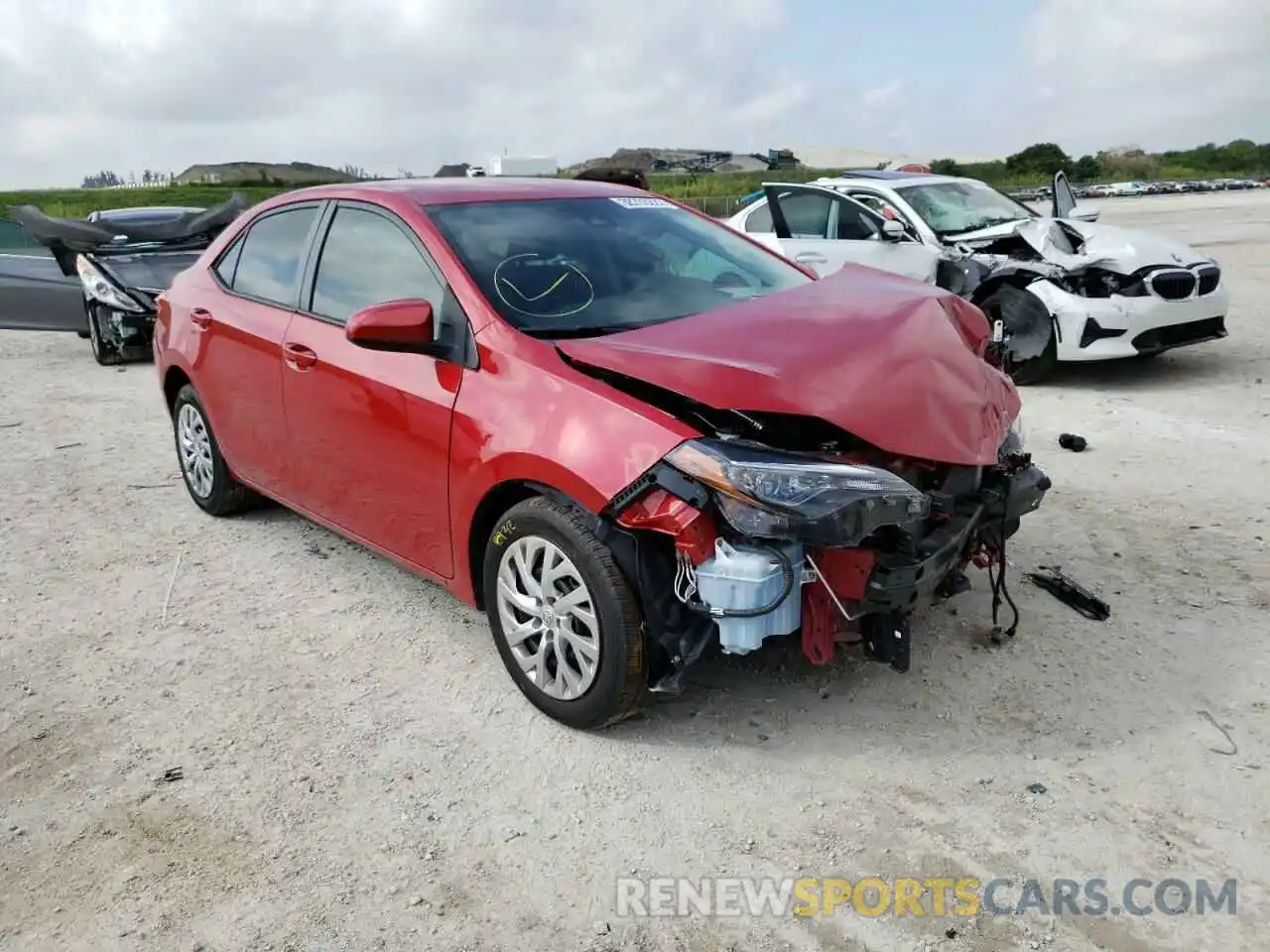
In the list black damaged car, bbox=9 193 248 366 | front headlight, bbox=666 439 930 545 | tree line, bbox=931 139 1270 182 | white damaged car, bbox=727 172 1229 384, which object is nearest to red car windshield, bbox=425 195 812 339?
front headlight, bbox=666 439 930 545

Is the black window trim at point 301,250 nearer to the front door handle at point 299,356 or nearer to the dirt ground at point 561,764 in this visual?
the front door handle at point 299,356

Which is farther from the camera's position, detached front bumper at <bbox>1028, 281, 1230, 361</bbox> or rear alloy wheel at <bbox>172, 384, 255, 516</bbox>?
detached front bumper at <bbox>1028, 281, 1230, 361</bbox>

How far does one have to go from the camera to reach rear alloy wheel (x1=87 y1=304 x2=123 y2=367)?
35.1 ft

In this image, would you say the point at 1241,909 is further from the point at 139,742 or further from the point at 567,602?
the point at 139,742

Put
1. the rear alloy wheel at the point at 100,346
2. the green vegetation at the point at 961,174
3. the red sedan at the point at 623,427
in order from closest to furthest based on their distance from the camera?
the red sedan at the point at 623,427, the rear alloy wheel at the point at 100,346, the green vegetation at the point at 961,174

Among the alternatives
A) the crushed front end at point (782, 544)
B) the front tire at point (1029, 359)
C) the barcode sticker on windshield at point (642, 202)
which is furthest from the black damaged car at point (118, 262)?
the crushed front end at point (782, 544)

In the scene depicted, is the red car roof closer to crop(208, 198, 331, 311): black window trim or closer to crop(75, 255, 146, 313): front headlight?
crop(208, 198, 331, 311): black window trim

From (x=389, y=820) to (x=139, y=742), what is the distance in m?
1.02

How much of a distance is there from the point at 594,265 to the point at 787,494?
143cm

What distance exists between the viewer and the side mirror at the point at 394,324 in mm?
3391

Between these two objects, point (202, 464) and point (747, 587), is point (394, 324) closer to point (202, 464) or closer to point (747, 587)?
point (747, 587)

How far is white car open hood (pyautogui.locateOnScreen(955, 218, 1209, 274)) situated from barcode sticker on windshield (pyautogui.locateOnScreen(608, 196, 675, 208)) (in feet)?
15.3

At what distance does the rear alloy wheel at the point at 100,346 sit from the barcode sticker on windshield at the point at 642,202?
26.9 feet
